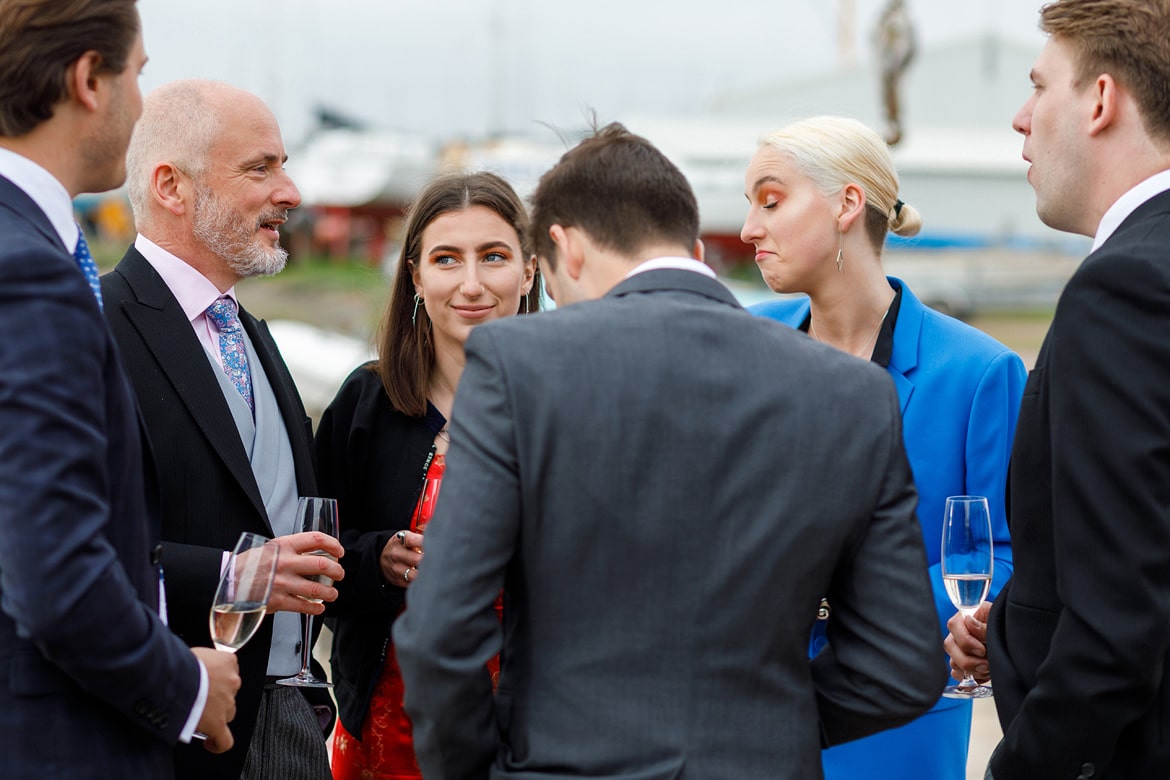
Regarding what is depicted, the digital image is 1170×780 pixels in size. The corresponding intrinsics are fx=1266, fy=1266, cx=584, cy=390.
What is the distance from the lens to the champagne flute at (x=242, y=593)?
2549 mm

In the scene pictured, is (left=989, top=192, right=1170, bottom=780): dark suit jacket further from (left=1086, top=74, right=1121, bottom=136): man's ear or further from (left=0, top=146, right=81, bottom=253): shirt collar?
(left=0, top=146, right=81, bottom=253): shirt collar

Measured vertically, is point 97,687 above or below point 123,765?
above

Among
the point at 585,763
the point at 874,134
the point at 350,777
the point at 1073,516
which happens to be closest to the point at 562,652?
the point at 585,763

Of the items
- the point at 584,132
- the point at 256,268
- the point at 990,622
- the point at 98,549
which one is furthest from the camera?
the point at 256,268

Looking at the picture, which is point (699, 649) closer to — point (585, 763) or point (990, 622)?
point (585, 763)

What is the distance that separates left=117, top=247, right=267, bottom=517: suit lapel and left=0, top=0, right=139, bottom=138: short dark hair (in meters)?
0.90

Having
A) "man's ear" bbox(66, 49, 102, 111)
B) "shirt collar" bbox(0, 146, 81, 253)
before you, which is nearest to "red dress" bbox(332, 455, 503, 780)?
"shirt collar" bbox(0, 146, 81, 253)

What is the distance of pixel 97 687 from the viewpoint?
7.19ft

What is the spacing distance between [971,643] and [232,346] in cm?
202

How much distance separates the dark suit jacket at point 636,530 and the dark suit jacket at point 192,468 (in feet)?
3.35

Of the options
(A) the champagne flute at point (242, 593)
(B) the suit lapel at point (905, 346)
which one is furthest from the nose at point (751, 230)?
(A) the champagne flute at point (242, 593)

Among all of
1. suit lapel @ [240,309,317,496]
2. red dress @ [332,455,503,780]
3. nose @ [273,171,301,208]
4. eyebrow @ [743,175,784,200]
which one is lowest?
red dress @ [332,455,503,780]

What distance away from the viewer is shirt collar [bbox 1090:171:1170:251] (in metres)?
2.46

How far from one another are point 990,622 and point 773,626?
70 centimetres
